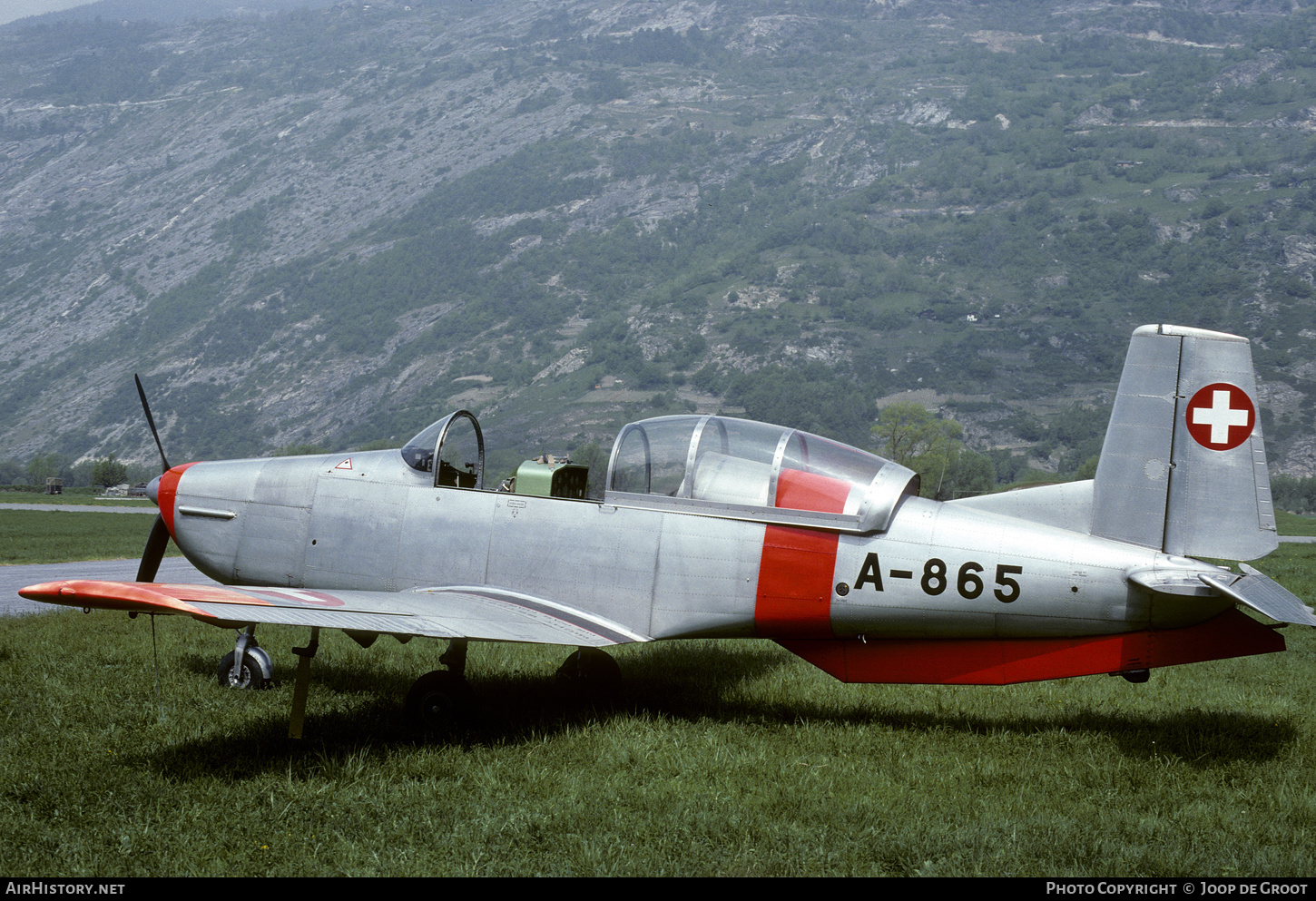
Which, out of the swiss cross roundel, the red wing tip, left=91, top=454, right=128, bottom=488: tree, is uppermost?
the swiss cross roundel

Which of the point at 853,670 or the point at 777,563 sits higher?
the point at 777,563

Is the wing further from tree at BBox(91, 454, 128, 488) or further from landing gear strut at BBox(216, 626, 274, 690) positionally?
tree at BBox(91, 454, 128, 488)

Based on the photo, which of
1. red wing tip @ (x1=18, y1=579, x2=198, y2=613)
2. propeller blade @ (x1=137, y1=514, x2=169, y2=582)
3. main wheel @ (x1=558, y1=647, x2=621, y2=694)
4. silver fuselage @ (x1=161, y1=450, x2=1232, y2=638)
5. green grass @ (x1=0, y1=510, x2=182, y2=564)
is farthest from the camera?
green grass @ (x1=0, y1=510, x2=182, y2=564)

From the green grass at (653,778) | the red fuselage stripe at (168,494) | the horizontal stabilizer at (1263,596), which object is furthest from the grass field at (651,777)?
the red fuselage stripe at (168,494)

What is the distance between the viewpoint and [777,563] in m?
6.62

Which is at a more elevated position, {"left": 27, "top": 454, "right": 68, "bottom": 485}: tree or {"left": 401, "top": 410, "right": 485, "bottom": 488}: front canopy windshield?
{"left": 401, "top": 410, "right": 485, "bottom": 488}: front canopy windshield

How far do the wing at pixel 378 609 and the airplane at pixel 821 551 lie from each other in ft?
0.08

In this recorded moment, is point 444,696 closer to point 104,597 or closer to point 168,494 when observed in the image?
point 104,597

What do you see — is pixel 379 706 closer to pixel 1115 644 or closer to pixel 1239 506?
pixel 1115 644

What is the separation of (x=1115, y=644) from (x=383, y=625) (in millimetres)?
4609

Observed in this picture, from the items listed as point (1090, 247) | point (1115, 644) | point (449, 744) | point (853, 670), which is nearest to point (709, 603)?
point (853, 670)

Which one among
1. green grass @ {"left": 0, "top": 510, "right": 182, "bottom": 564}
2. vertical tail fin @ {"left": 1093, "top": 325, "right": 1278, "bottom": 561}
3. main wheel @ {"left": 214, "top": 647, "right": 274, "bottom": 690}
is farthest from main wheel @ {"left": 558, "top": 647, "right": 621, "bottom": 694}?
green grass @ {"left": 0, "top": 510, "right": 182, "bottom": 564}

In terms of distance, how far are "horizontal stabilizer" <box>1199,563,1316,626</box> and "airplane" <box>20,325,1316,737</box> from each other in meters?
0.02

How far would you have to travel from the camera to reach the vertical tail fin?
20.0ft
